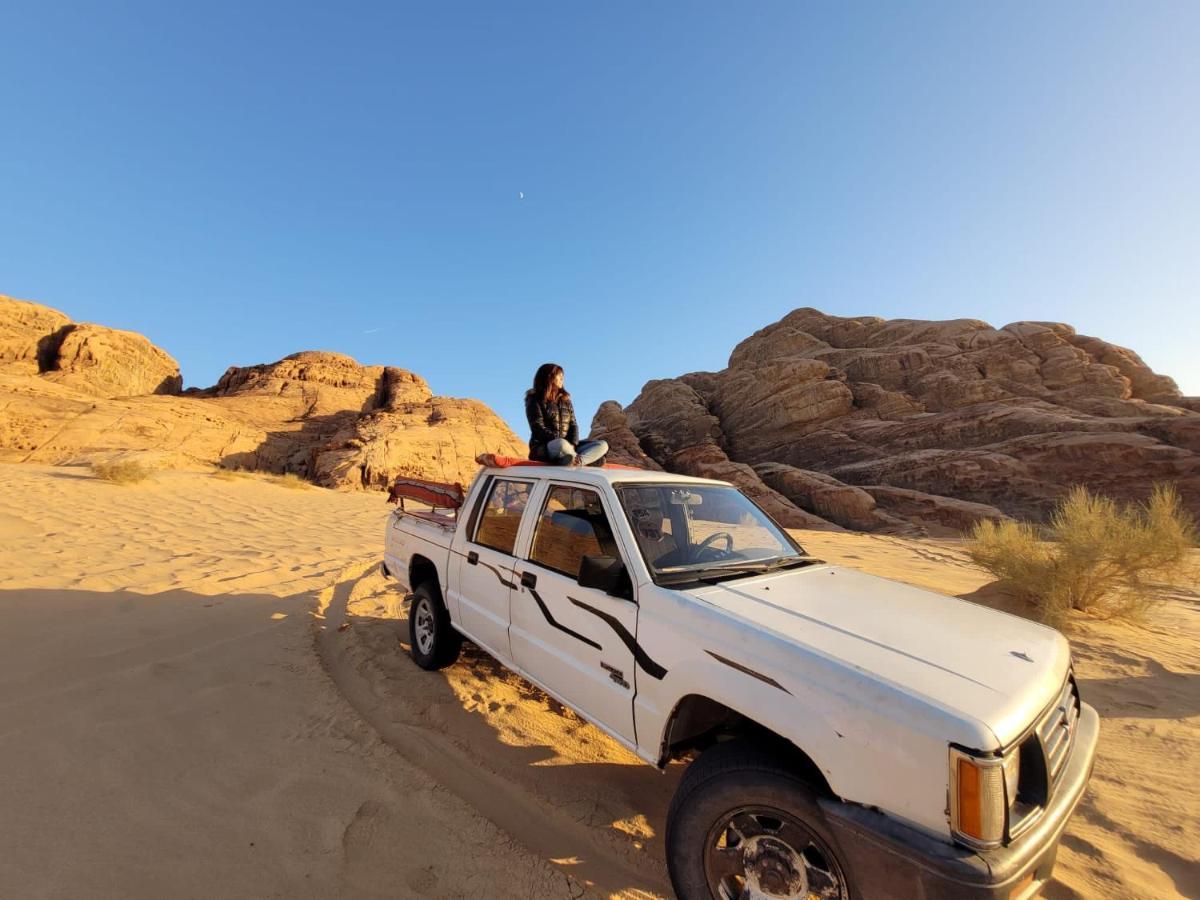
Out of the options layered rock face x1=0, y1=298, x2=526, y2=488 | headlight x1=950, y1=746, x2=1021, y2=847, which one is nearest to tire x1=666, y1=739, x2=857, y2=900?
headlight x1=950, y1=746, x2=1021, y2=847

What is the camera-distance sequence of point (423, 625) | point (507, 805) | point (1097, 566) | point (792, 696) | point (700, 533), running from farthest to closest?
point (1097, 566), point (423, 625), point (700, 533), point (507, 805), point (792, 696)

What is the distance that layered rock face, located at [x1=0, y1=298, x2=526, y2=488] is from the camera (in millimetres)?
19141

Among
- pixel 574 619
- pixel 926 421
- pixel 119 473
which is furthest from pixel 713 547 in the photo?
pixel 926 421

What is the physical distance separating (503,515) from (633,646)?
1.56 meters

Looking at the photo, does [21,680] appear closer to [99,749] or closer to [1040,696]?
[99,749]

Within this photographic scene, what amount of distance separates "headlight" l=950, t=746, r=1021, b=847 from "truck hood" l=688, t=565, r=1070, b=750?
10 cm

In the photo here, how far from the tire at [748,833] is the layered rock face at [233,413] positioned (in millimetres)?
20278

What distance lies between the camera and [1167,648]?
525 cm

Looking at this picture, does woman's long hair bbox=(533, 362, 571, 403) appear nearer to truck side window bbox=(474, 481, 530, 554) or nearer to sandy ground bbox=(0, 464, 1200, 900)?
truck side window bbox=(474, 481, 530, 554)

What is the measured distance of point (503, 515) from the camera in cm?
347

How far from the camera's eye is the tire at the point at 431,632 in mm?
3918

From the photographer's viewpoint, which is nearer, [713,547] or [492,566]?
[713,547]

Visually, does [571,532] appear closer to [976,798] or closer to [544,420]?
[976,798]

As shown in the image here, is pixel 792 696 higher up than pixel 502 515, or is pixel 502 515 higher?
pixel 502 515
